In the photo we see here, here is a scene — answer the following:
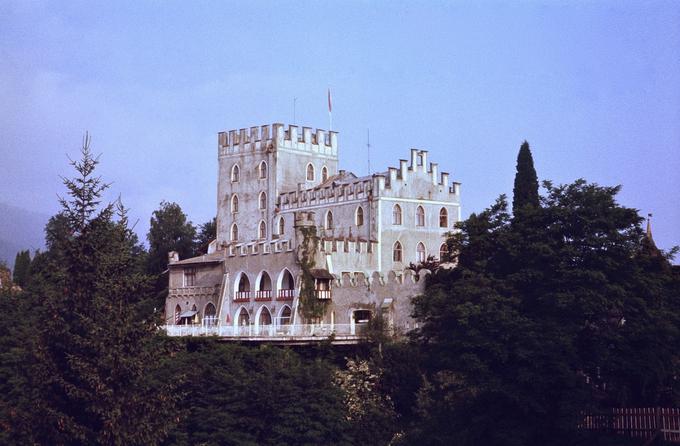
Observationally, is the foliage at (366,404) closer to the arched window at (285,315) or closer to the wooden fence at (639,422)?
the arched window at (285,315)

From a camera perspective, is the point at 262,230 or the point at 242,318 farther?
the point at 262,230

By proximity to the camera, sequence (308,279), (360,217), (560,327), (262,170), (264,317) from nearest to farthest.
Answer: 1. (560,327)
2. (308,279)
3. (264,317)
4. (360,217)
5. (262,170)

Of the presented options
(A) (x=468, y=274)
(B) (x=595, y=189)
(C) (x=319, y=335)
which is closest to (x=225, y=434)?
(C) (x=319, y=335)

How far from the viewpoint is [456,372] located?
39500 millimetres

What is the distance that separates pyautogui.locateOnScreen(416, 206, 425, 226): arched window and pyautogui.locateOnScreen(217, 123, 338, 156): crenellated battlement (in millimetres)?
10840

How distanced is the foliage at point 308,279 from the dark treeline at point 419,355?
201 inches

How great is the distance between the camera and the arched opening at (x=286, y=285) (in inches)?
2212

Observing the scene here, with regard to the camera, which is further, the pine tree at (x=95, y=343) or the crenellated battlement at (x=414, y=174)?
the crenellated battlement at (x=414, y=174)

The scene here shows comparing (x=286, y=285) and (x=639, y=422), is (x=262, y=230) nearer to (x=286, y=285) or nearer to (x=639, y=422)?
(x=286, y=285)

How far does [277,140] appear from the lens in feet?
221

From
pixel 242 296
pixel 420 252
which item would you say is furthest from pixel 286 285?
pixel 420 252

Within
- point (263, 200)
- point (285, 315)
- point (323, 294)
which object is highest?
point (263, 200)

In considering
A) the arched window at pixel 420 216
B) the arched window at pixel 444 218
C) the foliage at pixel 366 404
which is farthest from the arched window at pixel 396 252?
the foliage at pixel 366 404

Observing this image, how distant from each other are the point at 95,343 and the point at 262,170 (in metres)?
40.7
